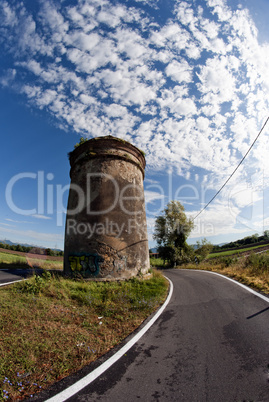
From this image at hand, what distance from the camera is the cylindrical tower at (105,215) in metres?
8.73

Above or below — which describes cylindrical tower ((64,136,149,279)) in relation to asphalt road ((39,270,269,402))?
above

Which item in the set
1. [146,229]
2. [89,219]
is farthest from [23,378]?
[146,229]

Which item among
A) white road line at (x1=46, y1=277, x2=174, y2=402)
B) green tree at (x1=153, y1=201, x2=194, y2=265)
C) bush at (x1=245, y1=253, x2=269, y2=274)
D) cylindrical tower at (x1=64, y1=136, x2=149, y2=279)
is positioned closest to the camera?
white road line at (x1=46, y1=277, x2=174, y2=402)

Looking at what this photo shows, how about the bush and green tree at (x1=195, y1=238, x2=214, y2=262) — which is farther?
green tree at (x1=195, y1=238, x2=214, y2=262)

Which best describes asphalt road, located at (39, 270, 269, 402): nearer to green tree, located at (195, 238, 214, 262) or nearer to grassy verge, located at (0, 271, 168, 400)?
grassy verge, located at (0, 271, 168, 400)

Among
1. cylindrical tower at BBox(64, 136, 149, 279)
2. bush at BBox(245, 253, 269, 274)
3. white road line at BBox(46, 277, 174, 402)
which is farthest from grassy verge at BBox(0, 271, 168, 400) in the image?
bush at BBox(245, 253, 269, 274)

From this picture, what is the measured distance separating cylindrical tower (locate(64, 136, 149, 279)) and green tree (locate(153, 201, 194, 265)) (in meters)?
18.1

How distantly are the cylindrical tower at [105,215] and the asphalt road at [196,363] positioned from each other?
4.30 meters

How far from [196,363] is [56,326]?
2.96 metres

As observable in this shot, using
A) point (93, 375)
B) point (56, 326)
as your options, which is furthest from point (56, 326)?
point (93, 375)

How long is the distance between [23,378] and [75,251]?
669 cm

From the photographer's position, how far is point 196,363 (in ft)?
9.46

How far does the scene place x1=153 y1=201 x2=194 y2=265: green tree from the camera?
89.3 feet

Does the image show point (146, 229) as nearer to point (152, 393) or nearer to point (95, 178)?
point (95, 178)
